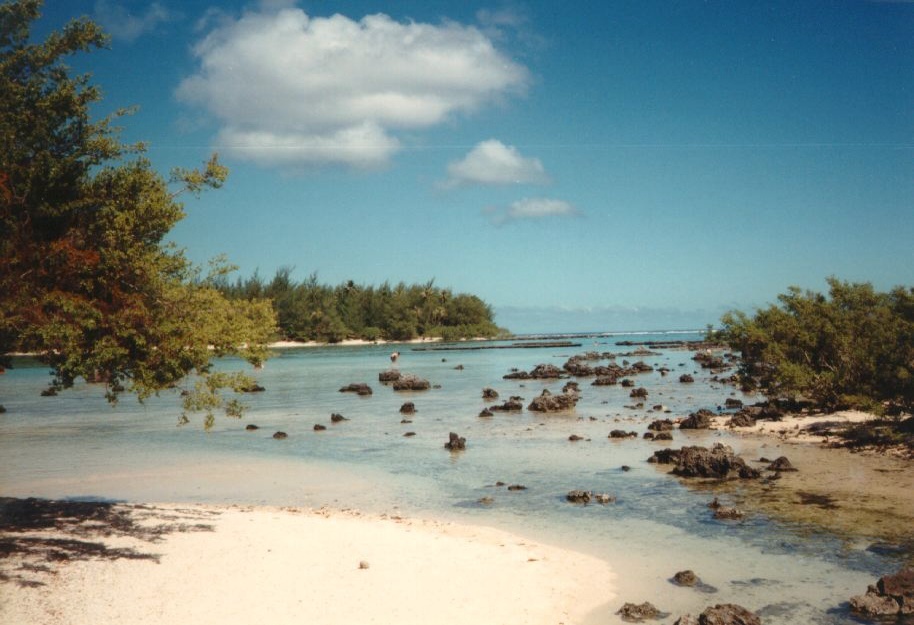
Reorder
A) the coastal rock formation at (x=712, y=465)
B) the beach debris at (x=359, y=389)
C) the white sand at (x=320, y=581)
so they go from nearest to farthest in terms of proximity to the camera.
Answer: the white sand at (x=320, y=581) → the coastal rock formation at (x=712, y=465) → the beach debris at (x=359, y=389)

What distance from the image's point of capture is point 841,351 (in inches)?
939

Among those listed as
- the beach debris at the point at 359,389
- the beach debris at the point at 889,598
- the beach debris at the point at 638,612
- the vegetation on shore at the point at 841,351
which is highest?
the vegetation on shore at the point at 841,351

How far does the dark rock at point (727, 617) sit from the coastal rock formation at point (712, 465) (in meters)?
10.0

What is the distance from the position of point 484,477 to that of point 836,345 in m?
14.7

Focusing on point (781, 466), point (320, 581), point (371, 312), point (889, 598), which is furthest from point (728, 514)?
point (371, 312)

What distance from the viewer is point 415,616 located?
8.98 m

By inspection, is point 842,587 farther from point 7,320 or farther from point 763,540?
point 7,320

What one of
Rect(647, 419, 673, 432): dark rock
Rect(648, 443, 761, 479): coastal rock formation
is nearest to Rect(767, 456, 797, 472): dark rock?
Rect(648, 443, 761, 479): coastal rock formation

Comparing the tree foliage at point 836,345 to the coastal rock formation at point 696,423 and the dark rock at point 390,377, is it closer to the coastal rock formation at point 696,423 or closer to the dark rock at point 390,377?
the coastal rock formation at point 696,423

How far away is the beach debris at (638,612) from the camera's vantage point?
9031 millimetres

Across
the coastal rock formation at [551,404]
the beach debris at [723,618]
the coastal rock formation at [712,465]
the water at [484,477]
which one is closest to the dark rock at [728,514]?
the water at [484,477]

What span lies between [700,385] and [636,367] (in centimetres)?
1613

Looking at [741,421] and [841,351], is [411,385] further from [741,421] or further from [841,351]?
[841,351]

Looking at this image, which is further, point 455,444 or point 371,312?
point 371,312
